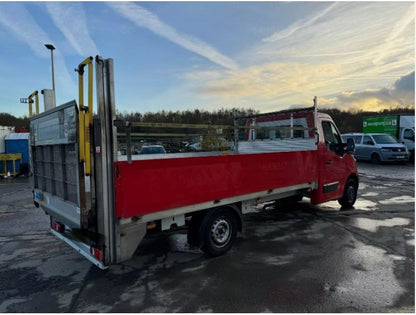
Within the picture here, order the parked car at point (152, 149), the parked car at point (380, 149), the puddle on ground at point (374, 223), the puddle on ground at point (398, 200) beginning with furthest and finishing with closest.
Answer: the parked car at point (380, 149), the puddle on ground at point (398, 200), the puddle on ground at point (374, 223), the parked car at point (152, 149)

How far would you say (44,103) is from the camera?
4676 millimetres

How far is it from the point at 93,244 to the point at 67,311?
0.71m

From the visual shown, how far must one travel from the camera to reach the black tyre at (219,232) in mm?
4316

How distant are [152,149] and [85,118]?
1641mm

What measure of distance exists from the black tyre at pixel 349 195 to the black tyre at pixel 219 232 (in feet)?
13.0

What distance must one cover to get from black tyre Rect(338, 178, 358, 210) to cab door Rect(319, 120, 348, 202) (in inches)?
14.2

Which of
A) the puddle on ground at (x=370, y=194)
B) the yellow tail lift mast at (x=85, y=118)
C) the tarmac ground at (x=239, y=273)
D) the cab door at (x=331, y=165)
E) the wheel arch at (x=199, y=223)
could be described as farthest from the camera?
the puddle on ground at (x=370, y=194)

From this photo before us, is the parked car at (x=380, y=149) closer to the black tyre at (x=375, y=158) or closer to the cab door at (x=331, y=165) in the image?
the black tyre at (x=375, y=158)

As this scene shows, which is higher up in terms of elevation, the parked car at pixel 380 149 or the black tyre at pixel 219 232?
the parked car at pixel 380 149

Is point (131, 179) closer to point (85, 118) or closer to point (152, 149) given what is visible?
point (85, 118)

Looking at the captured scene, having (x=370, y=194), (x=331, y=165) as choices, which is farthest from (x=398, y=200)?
(x=331, y=165)

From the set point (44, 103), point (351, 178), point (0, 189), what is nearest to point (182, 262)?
Result: point (44, 103)

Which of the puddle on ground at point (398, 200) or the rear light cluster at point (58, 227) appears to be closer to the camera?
the rear light cluster at point (58, 227)

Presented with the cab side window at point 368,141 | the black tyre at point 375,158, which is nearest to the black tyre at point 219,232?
the black tyre at point 375,158
